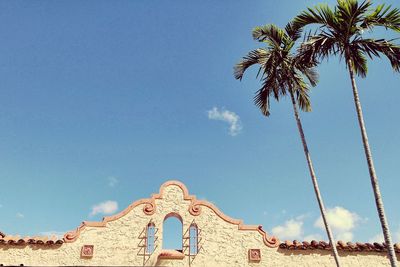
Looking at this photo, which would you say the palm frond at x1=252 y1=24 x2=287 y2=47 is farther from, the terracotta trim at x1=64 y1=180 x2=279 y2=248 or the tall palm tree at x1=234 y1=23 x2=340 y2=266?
the terracotta trim at x1=64 y1=180 x2=279 y2=248

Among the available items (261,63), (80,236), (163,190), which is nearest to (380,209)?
(261,63)

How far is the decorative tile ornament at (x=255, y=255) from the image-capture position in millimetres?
14899

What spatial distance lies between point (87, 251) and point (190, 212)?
174 inches

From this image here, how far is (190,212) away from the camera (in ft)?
51.4

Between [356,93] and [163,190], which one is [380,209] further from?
[163,190]

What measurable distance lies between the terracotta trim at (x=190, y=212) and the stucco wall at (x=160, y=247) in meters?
0.04

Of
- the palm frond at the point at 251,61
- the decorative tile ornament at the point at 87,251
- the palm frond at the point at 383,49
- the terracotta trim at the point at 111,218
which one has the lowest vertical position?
the decorative tile ornament at the point at 87,251

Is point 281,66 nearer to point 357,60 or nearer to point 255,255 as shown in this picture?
point 357,60

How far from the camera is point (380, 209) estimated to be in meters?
11.2

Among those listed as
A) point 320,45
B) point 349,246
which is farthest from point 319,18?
point 349,246

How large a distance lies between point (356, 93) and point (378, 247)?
659cm

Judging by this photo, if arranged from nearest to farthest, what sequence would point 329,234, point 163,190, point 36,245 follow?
point 329,234, point 36,245, point 163,190

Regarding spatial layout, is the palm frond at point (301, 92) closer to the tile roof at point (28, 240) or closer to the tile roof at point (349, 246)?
the tile roof at point (349, 246)

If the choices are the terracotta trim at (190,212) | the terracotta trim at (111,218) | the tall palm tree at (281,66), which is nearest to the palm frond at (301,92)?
the tall palm tree at (281,66)
